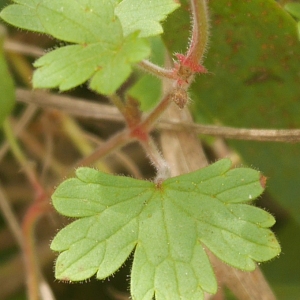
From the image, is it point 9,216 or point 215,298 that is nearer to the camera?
point 215,298

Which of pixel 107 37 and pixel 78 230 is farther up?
pixel 107 37

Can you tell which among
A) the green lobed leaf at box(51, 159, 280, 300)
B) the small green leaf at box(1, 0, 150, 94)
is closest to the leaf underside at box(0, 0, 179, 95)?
the small green leaf at box(1, 0, 150, 94)

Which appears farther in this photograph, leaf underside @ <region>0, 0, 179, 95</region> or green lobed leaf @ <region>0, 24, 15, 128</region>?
green lobed leaf @ <region>0, 24, 15, 128</region>

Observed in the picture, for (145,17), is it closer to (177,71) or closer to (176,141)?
(177,71)

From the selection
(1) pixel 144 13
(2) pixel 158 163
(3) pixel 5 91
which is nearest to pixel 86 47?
(1) pixel 144 13

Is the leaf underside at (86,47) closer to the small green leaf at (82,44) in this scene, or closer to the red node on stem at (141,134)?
the small green leaf at (82,44)

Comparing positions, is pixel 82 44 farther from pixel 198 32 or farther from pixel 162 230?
pixel 162 230

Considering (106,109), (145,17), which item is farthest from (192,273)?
(106,109)

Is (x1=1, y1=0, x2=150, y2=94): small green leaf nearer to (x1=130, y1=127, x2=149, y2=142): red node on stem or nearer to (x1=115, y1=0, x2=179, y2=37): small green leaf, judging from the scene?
(x1=115, y1=0, x2=179, y2=37): small green leaf
